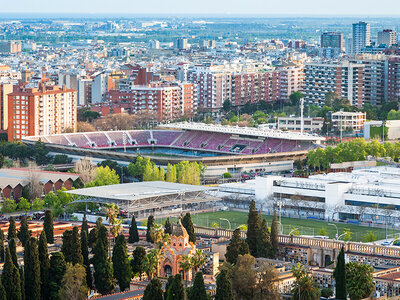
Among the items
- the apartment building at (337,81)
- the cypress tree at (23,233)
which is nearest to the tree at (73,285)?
the cypress tree at (23,233)

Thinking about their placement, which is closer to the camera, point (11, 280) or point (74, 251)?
point (11, 280)

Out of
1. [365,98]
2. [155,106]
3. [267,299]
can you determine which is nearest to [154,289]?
[267,299]

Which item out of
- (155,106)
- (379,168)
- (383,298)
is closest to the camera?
(383,298)

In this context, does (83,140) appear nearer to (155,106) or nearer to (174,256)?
(155,106)


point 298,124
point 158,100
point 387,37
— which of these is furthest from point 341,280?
point 387,37

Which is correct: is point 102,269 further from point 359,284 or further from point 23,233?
point 359,284

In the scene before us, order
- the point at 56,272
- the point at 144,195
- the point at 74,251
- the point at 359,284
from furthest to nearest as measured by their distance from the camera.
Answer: the point at 144,195 → the point at 74,251 → the point at 56,272 → the point at 359,284

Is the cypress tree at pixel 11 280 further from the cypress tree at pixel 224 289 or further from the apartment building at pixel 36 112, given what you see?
the apartment building at pixel 36 112

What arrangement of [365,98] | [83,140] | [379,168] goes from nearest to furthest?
[379,168] → [83,140] → [365,98]
